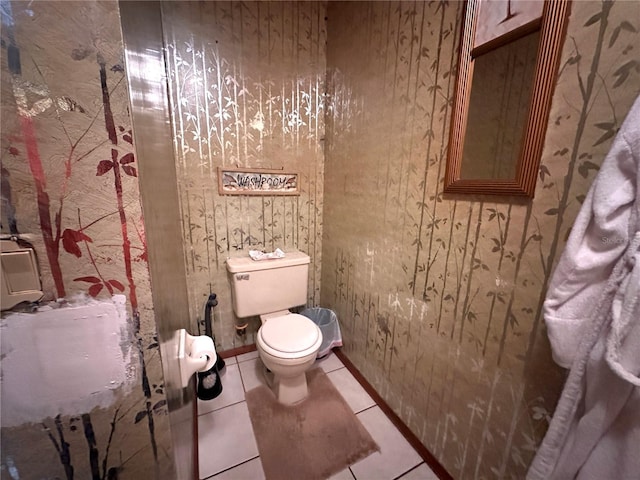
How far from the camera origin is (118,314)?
41 cm

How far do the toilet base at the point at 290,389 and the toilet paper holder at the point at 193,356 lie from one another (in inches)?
27.0

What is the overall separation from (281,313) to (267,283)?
0.27 m

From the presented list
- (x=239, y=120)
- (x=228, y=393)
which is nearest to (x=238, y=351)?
(x=228, y=393)

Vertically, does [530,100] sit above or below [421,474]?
above

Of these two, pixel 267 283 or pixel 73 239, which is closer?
pixel 73 239

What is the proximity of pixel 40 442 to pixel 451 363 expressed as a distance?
3.91 feet

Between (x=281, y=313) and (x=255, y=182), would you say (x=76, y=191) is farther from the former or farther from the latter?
(x=281, y=313)

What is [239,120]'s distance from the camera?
152 cm

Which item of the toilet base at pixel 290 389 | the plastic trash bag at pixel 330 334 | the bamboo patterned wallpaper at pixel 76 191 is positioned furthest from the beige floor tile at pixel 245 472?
the bamboo patterned wallpaper at pixel 76 191

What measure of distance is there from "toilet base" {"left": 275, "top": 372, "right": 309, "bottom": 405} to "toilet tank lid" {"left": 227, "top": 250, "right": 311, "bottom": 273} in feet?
2.20

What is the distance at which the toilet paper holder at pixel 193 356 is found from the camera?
2.52 feet

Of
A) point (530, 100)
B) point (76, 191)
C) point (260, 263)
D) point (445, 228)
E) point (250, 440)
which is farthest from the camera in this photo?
point (260, 263)

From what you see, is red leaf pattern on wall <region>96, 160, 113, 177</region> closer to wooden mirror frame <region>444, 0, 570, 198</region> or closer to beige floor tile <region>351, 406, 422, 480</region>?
wooden mirror frame <region>444, 0, 570, 198</region>

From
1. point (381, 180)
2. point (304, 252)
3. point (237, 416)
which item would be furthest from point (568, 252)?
point (237, 416)
